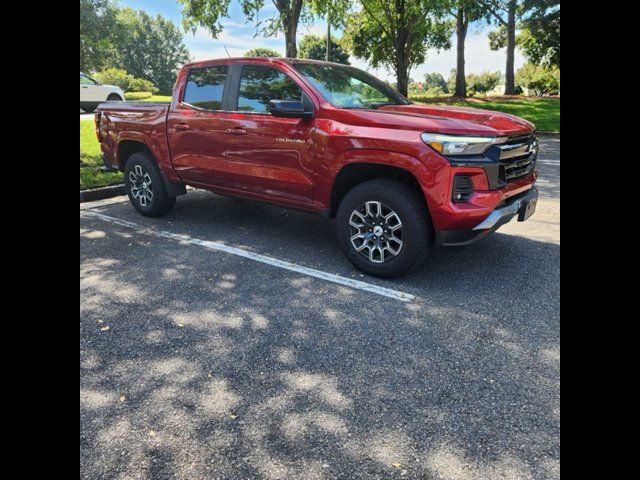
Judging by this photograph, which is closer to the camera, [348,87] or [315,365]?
[315,365]

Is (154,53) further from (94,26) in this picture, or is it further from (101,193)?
(101,193)

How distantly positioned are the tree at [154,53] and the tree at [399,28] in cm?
6028

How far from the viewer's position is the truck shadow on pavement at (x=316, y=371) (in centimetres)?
224

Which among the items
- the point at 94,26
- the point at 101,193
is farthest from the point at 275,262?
the point at 94,26

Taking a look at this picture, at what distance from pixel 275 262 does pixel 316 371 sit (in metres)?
1.97

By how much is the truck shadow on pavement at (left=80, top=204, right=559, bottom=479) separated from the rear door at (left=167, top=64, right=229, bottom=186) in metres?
1.24

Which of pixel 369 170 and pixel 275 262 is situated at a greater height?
pixel 369 170

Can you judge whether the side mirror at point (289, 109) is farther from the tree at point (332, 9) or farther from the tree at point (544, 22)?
the tree at point (544, 22)

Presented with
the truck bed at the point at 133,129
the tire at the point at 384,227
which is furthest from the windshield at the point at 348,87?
the truck bed at the point at 133,129

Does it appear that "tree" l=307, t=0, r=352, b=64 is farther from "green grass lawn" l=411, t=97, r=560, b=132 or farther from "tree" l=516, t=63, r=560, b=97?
"tree" l=516, t=63, r=560, b=97

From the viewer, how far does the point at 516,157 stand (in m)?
4.09
